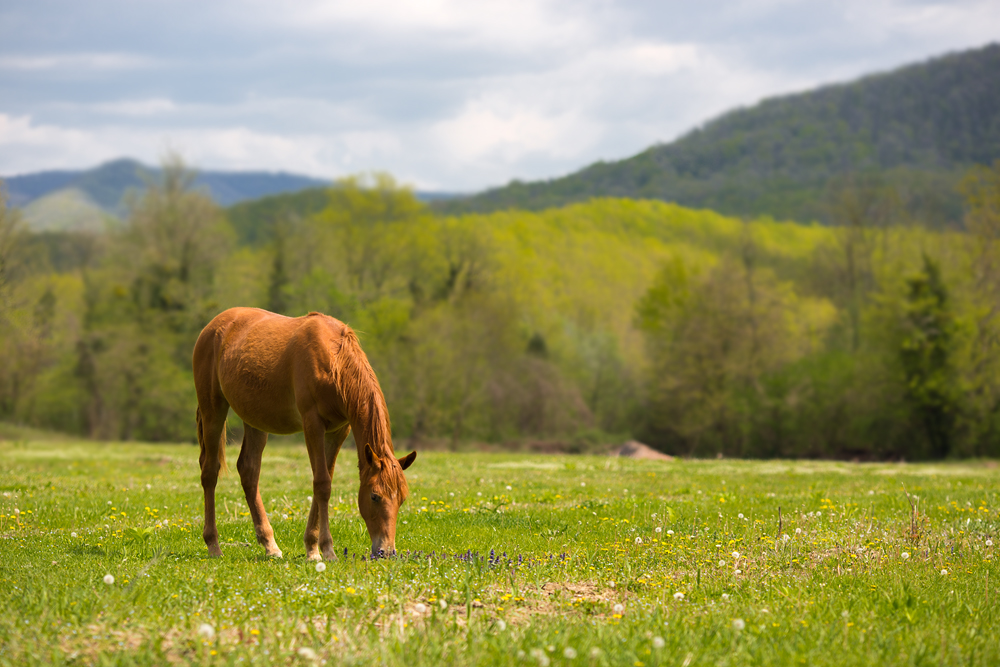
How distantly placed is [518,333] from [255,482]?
53.2 m

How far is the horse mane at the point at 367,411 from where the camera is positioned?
7762mm

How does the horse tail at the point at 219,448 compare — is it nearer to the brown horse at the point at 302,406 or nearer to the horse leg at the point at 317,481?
the brown horse at the point at 302,406

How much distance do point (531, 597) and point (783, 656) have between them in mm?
2114

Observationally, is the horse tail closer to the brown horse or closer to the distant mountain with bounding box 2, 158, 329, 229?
the brown horse

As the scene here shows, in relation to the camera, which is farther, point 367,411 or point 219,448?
point 219,448

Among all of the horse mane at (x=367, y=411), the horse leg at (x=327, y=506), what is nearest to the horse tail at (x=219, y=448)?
the horse leg at (x=327, y=506)

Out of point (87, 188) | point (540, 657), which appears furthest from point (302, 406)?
point (87, 188)

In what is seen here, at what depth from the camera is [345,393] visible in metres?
8.11

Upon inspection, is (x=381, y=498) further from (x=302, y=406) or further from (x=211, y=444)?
(x=211, y=444)

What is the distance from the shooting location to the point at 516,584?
6.52 metres

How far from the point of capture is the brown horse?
7.78 m

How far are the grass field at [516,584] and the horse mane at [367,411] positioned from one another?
Result: 0.86 m

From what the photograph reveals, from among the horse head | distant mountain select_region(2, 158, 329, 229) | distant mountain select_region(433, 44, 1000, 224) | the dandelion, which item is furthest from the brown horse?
distant mountain select_region(433, 44, 1000, 224)

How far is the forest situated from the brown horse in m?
36.3
